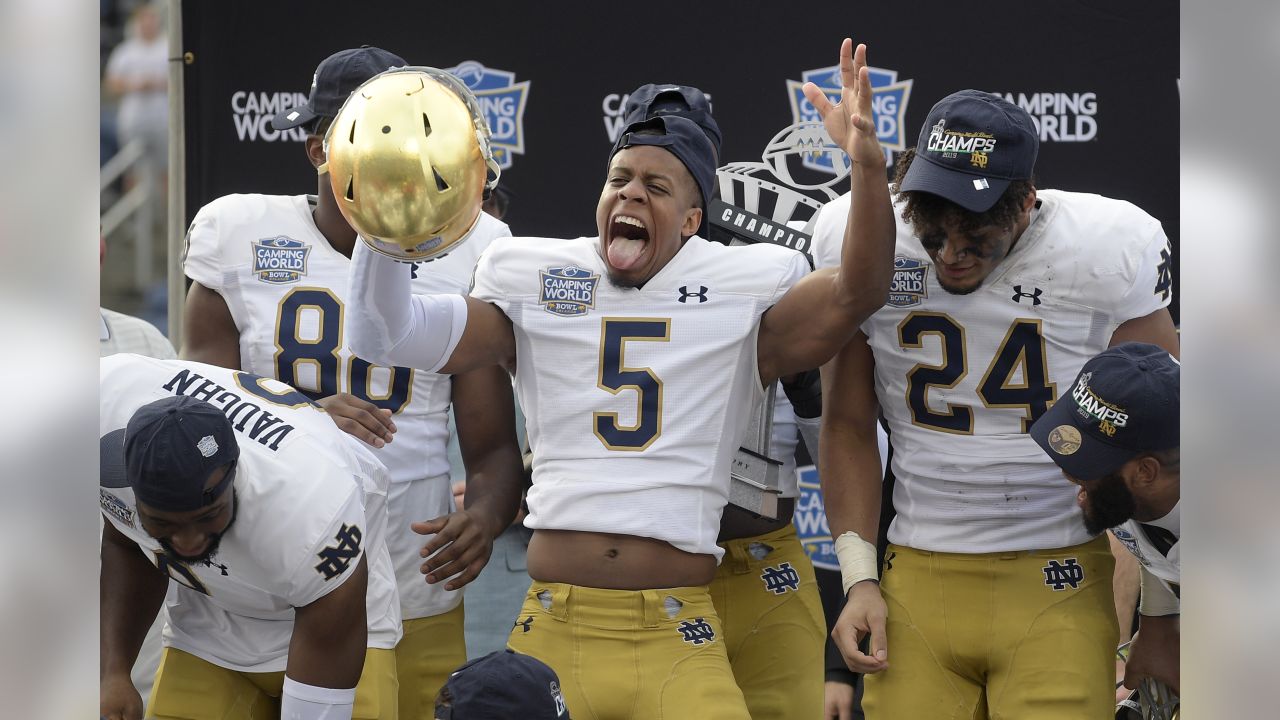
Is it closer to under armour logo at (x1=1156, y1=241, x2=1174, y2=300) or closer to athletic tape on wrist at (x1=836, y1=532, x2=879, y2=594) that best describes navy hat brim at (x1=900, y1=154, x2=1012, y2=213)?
under armour logo at (x1=1156, y1=241, x2=1174, y2=300)

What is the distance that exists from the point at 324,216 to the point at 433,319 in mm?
768

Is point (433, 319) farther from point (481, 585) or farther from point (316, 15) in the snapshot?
point (316, 15)

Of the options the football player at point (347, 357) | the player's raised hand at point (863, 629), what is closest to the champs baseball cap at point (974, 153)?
the player's raised hand at point (863, 629)

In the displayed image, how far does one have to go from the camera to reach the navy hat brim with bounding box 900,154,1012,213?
2574 millimetres

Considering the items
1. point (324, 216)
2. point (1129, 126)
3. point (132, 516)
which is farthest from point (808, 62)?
point (132, 516)

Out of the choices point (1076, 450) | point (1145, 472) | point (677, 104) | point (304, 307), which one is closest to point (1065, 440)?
point (1076, 450)

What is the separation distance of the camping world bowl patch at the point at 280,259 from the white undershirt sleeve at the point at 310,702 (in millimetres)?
1033

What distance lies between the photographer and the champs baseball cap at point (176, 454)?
2.33 m

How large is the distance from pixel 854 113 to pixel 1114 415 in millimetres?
736

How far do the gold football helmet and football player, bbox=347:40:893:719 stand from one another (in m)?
0.74

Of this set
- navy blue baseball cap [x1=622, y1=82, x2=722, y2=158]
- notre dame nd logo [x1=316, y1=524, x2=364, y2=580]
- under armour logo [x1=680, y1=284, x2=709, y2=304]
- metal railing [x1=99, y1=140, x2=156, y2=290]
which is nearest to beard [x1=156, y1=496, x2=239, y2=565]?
notre dame nd logo [x1=316, y1=524, x2=364, y2=580]

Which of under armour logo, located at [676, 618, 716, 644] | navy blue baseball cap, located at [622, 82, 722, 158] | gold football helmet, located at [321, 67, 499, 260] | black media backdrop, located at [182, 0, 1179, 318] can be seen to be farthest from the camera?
black media backdrop, located at [182, 0, 1179, 318]

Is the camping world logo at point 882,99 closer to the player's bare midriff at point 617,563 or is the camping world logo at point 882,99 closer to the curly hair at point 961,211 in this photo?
the curly hair at point 961,211

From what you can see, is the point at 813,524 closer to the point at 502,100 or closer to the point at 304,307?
the point at 502,100
